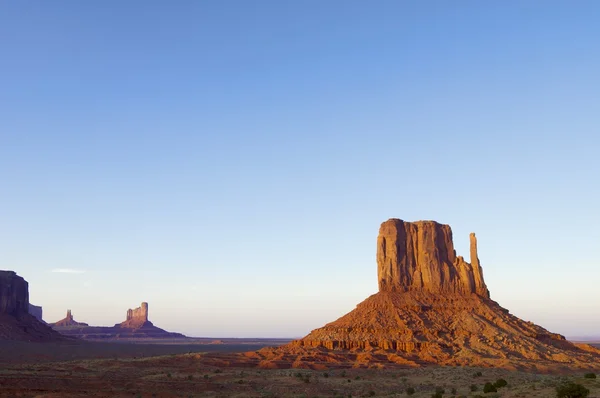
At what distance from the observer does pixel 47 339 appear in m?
144

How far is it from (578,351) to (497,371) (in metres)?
30.8

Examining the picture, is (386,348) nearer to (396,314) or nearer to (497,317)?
(396,314)

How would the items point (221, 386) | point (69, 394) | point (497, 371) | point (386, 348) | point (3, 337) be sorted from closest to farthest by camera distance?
point (69, 394), point (221, 386), point (497, 371), point (386, 348), point (3, 337)

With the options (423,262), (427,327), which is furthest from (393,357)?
(423,262)

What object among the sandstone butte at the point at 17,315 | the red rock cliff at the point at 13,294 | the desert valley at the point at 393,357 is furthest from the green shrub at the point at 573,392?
the red rock cliff at the point at 13,294

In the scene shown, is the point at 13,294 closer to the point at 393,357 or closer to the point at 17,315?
the point at 17,315

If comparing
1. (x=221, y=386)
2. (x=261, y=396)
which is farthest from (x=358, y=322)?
(x=261, y=396)

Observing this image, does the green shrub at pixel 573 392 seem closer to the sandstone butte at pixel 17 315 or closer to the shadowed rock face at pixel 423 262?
the shadowed rock face at pixel 423 262

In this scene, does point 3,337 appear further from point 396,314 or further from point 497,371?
point 497,371

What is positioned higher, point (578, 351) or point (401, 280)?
point (401, 280)

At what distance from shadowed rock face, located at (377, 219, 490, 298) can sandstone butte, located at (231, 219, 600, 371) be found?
0.57ft

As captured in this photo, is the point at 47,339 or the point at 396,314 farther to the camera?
Result: the point at 47,339

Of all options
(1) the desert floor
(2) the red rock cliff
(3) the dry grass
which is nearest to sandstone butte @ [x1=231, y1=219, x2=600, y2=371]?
(3) the dry grass

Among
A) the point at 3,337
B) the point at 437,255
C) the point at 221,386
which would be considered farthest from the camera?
the point at 3,337
